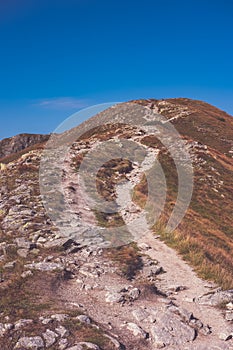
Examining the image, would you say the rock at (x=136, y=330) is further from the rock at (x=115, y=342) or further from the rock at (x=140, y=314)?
the rock at (x=115, y=342)

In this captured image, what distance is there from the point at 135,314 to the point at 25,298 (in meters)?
4.79

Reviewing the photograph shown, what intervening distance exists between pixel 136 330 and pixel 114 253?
855 centimetres

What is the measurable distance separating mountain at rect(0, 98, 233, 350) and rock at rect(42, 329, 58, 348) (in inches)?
1.4

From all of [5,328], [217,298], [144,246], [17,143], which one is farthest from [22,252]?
[17,143]

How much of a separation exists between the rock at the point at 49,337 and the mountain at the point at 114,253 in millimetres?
35

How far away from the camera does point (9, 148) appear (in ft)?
462

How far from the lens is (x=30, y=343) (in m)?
11.2

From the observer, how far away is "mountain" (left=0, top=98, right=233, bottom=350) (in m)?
12.8

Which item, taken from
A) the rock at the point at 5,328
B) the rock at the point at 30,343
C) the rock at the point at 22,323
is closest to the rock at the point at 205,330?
the rock at the point at 30,343

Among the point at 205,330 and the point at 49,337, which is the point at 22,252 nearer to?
the point at 49,337

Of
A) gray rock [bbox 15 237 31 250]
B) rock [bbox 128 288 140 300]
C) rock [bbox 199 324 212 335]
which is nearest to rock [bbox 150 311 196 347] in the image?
rock [bbox 199 324 212 335]

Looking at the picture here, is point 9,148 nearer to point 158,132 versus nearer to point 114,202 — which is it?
point 158,132

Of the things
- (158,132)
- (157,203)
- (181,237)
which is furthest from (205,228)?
(158,132)

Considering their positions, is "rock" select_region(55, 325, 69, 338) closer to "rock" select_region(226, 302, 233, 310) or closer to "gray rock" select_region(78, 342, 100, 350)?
"gray rock" select_region(78, 342, 100, 350)
